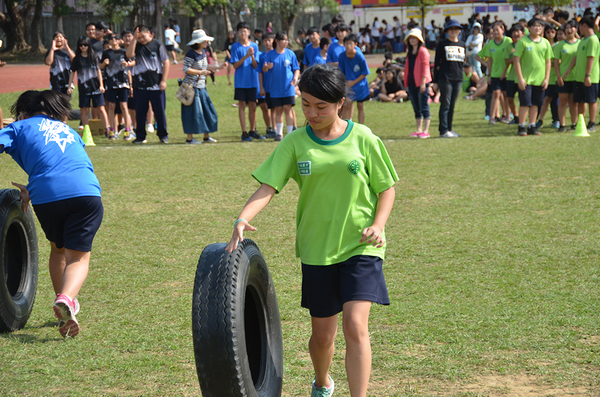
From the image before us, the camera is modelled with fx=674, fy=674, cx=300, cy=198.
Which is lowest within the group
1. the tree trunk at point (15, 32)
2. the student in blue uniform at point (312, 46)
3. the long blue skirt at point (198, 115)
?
the long blue skirt at point (198, 115)

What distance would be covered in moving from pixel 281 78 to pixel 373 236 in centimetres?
1007

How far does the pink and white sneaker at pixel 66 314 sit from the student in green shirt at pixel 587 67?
11091 millimetres

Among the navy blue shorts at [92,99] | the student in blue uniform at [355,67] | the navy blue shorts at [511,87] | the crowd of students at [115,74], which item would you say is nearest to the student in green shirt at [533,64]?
the navy blue shorts at [511,87]

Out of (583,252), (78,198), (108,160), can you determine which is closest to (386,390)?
(78,198)

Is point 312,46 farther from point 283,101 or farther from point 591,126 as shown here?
point 591,126

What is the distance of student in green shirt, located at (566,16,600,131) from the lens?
40.9 feet

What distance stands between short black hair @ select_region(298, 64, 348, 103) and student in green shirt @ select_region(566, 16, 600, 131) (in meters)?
10.8

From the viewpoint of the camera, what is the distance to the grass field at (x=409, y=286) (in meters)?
3.65

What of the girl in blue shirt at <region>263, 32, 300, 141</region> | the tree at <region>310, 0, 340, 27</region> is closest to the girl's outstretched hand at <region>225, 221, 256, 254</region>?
the girl in blue shirt at <region>263, 32, 300, 141</region>

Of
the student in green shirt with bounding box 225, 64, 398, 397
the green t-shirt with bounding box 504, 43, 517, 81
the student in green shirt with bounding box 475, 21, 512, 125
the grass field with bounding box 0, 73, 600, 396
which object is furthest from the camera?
the student in green shirt with bounding box 475, 21, 512, 125

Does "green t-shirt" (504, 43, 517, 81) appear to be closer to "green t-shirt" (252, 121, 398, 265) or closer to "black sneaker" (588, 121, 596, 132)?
"black sneaker" (588, 121, 596, 132)

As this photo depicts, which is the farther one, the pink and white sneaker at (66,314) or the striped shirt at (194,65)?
the striped shirt at (194,65)

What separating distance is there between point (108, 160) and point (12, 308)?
22.1 feet

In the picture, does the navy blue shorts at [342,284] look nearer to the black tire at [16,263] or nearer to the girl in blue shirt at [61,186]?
the girl in blue shirt at [61,186]
